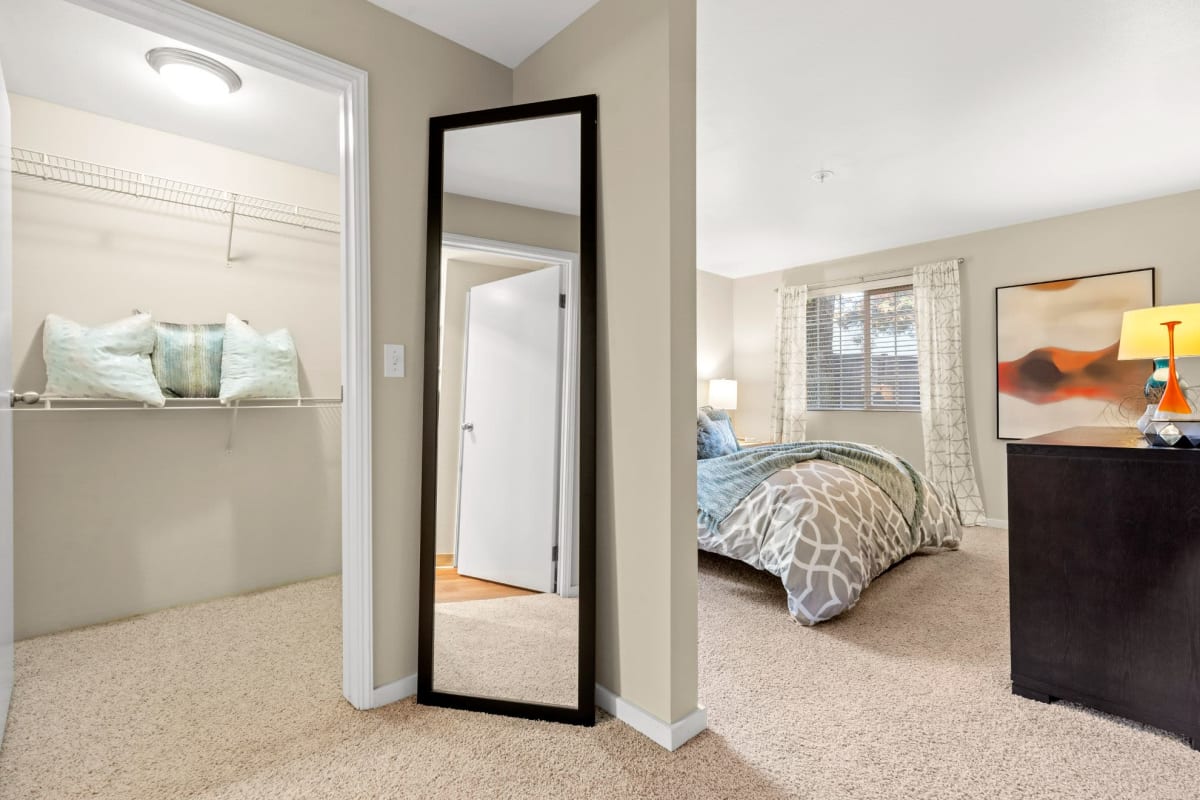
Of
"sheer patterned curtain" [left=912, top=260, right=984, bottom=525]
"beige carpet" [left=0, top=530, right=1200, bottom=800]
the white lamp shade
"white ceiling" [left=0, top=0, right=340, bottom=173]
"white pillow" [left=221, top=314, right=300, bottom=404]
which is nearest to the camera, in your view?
"beige carpet" [left=0, top=530, right=1200, bottom=800]

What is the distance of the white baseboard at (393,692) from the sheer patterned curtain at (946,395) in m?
4.39

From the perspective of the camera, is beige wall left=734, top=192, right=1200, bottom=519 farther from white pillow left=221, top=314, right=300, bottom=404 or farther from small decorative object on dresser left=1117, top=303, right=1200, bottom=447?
white pillow left=221, top=314, right=300, bottom=404

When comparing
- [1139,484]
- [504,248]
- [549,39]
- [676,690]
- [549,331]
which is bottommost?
[676,690]

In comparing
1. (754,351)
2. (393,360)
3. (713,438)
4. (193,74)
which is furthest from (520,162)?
(754,351)

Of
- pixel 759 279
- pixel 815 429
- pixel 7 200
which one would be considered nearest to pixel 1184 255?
pixel 815 429

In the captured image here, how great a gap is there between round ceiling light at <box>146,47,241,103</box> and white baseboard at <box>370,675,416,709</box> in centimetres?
235

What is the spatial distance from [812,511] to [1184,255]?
11.0 ft

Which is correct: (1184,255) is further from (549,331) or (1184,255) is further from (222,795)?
(222,795)

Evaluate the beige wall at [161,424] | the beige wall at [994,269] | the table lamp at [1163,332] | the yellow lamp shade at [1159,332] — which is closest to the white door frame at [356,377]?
the beige wall at [161,424]

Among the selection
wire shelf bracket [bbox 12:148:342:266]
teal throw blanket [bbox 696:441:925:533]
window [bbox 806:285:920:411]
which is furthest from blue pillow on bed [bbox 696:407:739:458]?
wire shelf bracket [bbox 12:148:342:266]

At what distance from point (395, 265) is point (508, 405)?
610 millimetres

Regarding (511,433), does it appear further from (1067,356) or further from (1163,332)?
(1067,356)

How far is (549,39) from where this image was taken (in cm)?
211

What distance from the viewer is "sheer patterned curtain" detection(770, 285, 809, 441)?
568 cm
